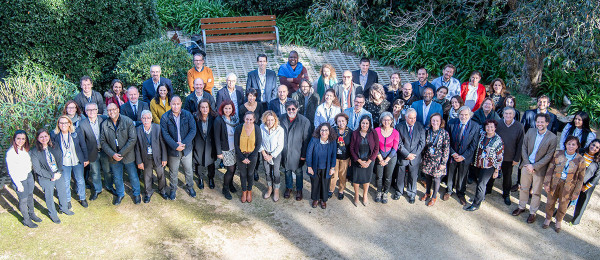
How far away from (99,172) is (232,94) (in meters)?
2.26

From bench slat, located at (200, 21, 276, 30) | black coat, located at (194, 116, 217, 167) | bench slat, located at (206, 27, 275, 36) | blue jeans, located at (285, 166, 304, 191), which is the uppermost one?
bench slat, located at (200, 21, 276, 30)

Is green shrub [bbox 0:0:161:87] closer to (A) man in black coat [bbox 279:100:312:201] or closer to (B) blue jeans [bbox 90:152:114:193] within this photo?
(B) blue jeans [bbox 90:152:114:193]

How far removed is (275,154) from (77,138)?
260 cm

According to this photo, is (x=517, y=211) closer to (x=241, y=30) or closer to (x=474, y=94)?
(x=474, y=94)

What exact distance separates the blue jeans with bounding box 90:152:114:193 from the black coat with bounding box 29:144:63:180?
0.60m

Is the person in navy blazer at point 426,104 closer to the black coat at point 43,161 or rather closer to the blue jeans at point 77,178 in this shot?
the blue jeans at point 77,178

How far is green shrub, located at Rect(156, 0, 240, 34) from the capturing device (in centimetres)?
1422

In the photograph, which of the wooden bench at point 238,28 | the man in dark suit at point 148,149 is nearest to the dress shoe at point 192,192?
the man in dark suit at point 148,149

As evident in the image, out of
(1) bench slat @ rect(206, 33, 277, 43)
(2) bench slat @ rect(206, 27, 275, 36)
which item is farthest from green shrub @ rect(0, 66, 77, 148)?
(2) bench slat @ rect(206, 27, 275, 36)

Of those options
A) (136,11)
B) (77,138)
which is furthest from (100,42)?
(77,138)

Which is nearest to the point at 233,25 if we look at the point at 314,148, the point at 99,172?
the point at 99,172

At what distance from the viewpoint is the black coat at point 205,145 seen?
752 centimetres

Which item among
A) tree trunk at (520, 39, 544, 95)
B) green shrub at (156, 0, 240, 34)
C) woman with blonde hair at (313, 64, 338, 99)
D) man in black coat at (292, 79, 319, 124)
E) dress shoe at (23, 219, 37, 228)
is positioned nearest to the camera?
dress shoe at (23, 219, 37, 228)

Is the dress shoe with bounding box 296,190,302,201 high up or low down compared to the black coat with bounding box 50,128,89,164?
down
